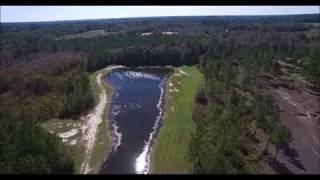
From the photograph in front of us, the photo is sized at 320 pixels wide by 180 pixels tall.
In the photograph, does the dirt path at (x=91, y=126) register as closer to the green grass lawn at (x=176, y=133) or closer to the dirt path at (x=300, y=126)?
the green grass lawn at (x=176, y=133)

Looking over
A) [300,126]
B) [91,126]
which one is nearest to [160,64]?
[91,126]

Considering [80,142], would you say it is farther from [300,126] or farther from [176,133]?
[300,126]

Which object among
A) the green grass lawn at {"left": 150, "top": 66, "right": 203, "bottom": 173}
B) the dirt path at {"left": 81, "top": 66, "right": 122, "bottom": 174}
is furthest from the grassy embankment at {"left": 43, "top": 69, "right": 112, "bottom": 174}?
the green grass lawn at {"left": 150, "top": 66, "right": 203, "bottom": 173}

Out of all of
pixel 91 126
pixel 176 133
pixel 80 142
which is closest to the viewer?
pixel 80 142

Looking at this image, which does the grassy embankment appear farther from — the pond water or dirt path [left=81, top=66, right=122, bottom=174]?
the pond water

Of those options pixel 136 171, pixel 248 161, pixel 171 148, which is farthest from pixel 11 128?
pixel 248 161

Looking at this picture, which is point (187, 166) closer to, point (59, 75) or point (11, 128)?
point (11, 128)
